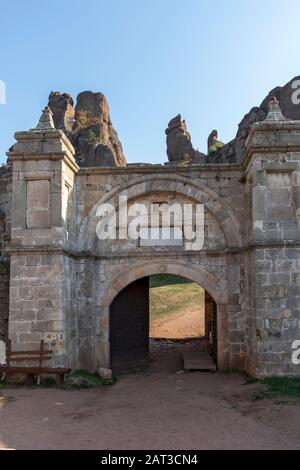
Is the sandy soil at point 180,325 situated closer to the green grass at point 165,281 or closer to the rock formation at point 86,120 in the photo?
the green grass at point 165,281

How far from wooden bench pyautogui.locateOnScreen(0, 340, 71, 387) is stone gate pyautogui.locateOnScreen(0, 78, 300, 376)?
0.62 ft

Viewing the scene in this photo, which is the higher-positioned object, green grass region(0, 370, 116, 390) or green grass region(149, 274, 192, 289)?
green grass region(149, 274, 192, 289)

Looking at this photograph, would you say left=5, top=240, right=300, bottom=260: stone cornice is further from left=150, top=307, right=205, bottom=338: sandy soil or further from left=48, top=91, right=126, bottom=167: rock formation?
left=48, top=91, right=126, bottom=167: rock formation

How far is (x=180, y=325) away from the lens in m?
18.6

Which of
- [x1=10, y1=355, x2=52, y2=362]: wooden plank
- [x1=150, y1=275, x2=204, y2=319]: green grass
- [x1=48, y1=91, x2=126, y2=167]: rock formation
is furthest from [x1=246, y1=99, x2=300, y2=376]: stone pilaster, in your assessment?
[x1=48, y1=91, x2=126, y2=167]: rock formation

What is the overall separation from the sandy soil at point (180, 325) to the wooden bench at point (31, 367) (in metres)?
8.92

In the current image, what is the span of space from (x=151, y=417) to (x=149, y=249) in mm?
4338

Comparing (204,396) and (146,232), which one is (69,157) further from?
(204,396)

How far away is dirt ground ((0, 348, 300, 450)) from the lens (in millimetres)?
5469

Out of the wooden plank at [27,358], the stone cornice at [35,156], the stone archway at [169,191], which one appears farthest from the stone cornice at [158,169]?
the wooden plank at [27,358]

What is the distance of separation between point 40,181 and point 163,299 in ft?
45.1

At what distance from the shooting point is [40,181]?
9.45 metres
